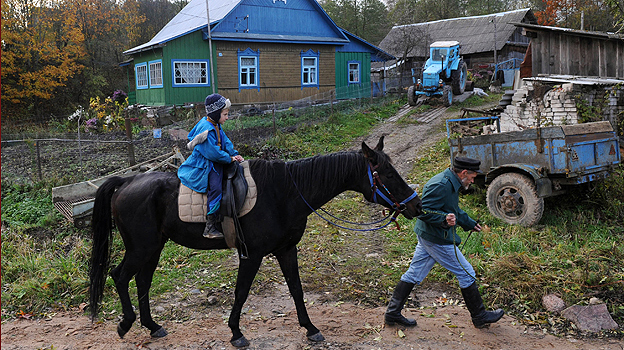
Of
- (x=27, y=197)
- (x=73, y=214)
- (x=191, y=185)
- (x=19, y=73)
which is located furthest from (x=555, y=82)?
(x=19, y=73)

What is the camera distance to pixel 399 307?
4703 mm

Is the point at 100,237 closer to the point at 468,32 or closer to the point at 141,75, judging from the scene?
the point at 141,75

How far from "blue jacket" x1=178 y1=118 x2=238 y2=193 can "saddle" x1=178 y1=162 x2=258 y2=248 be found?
103 millimetres

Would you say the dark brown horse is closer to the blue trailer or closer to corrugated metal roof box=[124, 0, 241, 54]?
the blue trailer

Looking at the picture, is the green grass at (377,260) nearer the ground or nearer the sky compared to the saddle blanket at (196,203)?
nearer the ground

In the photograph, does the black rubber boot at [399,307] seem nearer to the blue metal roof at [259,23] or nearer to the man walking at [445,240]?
the man walking at [445,240]

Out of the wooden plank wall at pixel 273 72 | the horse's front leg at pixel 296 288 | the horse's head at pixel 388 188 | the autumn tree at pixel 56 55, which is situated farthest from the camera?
the autumn tree at pixel 56 55

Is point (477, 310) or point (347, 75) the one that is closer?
point (477, 310)

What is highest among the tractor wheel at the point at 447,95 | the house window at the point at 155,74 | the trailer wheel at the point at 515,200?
the house window at the point at 155,74

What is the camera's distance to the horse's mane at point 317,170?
4504mm

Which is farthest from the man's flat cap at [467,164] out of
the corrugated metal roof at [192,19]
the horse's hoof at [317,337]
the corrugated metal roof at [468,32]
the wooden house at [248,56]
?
the corrugated metal roof at [468,32]

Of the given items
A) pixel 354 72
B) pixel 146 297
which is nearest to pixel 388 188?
pixel 146 297

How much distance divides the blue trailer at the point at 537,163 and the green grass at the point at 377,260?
383mm

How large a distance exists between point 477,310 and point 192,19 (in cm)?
2063
